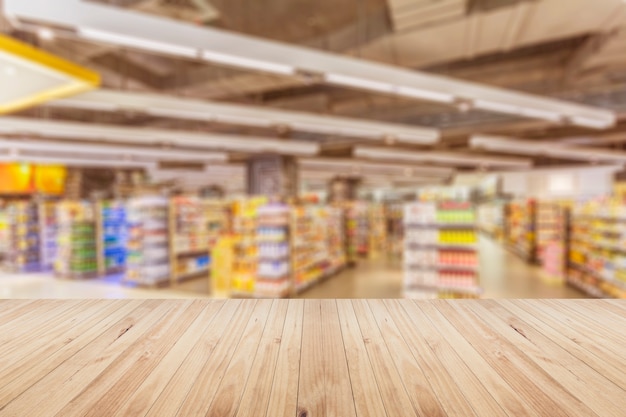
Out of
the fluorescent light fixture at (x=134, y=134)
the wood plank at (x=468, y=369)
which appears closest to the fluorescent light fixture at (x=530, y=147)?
the fluorescent light fixture at (x=134, y=134)

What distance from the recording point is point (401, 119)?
27.5 feet

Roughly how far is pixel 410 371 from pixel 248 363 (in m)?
0.69

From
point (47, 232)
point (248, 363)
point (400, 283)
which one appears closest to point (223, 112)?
point (248, 363)

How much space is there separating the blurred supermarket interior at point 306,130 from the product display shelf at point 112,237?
2.5 inches

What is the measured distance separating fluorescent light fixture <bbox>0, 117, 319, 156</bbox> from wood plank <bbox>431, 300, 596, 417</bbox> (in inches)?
273

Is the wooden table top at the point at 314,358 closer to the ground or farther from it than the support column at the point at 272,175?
closer to the ground

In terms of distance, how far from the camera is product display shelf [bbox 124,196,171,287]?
9.26 m

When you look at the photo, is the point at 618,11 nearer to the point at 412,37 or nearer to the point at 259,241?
the point at 412,37

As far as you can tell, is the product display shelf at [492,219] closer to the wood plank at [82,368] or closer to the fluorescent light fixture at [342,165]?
the fluorescent light fixture at [342,165]

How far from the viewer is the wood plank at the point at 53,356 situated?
134 cm

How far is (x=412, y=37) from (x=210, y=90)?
13.4 feet

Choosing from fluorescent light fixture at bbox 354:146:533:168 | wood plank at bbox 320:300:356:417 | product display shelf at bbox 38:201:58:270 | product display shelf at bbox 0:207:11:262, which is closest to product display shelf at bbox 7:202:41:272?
product display shelf at bbox 38:201:58:270

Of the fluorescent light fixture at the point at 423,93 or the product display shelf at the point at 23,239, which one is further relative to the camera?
the product display shelf at the point at 23,239

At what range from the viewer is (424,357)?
155cm
